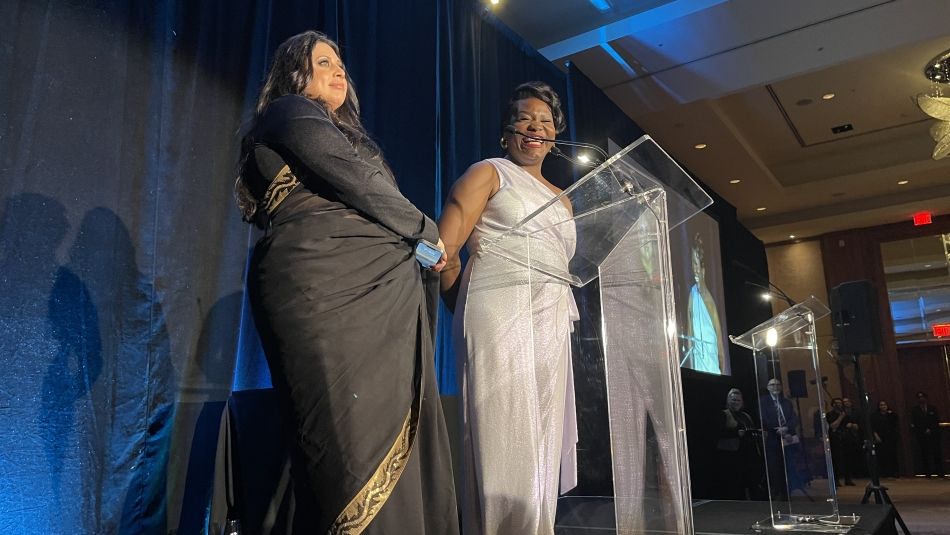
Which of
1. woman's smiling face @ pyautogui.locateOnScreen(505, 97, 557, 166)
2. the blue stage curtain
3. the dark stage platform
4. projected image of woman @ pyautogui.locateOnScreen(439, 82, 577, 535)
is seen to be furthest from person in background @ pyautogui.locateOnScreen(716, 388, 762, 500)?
projected image of woman @ pyautogui.locateOnScreen(439, 82, 577, 535)

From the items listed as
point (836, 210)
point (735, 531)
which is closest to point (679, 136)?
point (836, 210)

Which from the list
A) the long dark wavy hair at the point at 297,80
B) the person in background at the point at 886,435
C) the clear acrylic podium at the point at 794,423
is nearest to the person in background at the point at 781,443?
the clear acrylic podium at the point at 794,423

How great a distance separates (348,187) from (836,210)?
11.5 metres

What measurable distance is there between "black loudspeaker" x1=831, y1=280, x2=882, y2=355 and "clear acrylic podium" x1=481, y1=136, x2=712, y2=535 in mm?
3808

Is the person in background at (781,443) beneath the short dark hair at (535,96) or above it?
beneath

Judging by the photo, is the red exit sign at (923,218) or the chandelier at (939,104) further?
the red exit sign at (923,218)

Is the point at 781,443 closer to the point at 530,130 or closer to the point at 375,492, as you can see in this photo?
the point at 530,130

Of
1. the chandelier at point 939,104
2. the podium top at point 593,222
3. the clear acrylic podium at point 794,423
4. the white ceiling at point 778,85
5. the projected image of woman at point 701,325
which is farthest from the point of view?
the projected image of woman at point 701,325

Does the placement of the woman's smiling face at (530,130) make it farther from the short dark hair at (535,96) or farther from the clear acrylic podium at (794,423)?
the clear acrylic podium at (794,423)

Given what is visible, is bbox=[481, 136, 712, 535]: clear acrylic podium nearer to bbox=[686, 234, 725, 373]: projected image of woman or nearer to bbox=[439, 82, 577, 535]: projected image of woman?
bbox=[439, 82, 577, 535]: projected image of woman

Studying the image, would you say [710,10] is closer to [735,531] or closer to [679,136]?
[679,136]

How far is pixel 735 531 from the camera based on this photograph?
121 inches

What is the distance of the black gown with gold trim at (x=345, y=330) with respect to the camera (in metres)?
1.41

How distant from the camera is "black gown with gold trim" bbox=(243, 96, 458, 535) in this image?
1.41 metres
